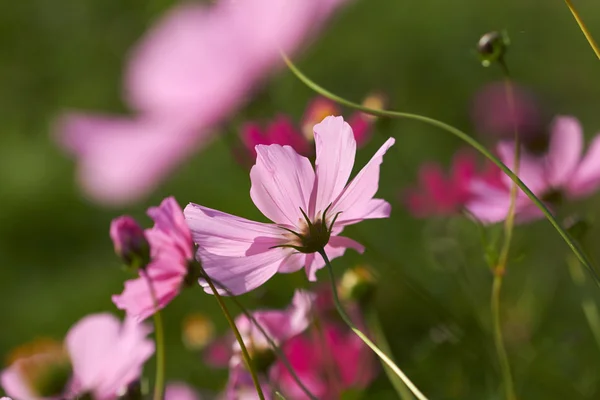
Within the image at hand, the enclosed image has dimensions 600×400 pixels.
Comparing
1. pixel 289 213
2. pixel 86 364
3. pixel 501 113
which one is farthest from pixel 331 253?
pixel 501 113

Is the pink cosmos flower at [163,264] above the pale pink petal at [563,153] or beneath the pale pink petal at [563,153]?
above

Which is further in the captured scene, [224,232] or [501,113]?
[501,113]

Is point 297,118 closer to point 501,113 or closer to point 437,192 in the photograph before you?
point 501,113

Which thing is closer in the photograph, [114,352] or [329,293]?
[114,352]

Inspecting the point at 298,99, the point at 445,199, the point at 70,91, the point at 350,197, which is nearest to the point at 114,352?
the point at 350,197

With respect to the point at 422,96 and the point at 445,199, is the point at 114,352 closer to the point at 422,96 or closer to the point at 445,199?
the point at 445,199

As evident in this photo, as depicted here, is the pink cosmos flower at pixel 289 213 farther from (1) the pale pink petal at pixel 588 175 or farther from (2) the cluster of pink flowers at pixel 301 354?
(1) the pale pink petal at pixel 588 175

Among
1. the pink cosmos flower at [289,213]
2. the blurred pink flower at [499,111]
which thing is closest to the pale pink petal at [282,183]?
the pink cosmos flower at [289,213]
